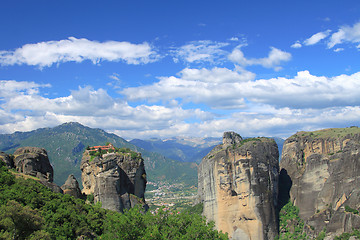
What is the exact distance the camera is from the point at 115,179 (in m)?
62.3

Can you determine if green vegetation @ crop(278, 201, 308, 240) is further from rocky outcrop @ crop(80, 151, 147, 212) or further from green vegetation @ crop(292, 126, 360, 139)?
rocky outcrop @ crop(80, 151, 147, 212)

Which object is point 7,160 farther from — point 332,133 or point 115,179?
point 332,133

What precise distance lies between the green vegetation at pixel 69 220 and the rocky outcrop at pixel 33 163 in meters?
6.15

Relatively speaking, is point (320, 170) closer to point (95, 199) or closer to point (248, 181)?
point (248, 181)

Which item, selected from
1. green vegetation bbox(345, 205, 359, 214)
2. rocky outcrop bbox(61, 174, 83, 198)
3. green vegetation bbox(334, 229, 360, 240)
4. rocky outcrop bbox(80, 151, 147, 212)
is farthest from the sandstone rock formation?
green vegetation bbox(345, 205, 359, 214)

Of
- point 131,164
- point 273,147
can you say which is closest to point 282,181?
point 273,147

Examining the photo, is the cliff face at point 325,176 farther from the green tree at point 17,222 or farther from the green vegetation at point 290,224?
the green tree at point 17,222

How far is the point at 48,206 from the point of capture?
42438 millimetres

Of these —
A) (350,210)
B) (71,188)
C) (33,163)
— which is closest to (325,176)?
(350,210)

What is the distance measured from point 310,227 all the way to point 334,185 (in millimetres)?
11037

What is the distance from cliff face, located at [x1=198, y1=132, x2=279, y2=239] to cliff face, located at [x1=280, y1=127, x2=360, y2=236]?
7885 mm

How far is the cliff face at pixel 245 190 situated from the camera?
7600cm

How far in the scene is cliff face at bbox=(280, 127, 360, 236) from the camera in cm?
6700

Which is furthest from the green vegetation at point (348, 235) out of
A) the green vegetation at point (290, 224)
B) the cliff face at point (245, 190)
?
the cliff face at point (245, 190)
